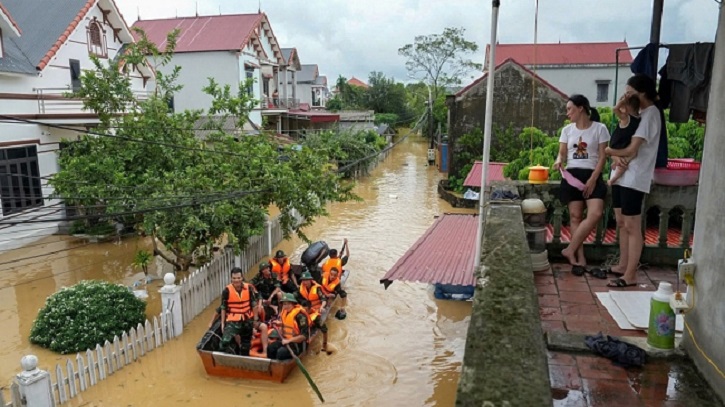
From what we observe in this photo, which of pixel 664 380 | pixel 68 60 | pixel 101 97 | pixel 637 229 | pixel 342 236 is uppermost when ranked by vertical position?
pixel 68 60

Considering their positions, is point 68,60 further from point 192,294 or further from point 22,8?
point 192,294

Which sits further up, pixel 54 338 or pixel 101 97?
pixel 101 97

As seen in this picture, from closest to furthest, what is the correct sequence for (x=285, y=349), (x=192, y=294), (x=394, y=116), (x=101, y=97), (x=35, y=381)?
(x=35, y=381) < (x=285, y=349) < (x=192, y=294) < (x=101, y=97) < (x=394, y=116)

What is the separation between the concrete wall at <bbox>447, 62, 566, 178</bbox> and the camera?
21469 mm

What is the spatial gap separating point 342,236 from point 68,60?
10415 millimetres

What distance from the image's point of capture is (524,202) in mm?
5777

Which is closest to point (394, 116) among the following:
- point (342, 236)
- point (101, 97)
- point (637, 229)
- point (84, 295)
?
point (342, 236)

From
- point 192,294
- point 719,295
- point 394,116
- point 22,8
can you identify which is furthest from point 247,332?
point 394,116

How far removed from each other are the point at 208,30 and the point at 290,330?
2288 centimetres

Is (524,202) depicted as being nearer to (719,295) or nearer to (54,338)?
(719,295)

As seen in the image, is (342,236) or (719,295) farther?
(342,236)

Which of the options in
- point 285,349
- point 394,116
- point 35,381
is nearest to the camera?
point 35,381

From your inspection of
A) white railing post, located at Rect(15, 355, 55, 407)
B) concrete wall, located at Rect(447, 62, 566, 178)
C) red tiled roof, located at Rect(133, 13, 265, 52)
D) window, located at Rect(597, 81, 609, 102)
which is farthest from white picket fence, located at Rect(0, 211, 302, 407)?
window, located at Rect(597, 81, 609, 102)

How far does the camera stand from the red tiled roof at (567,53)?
3466 cm
